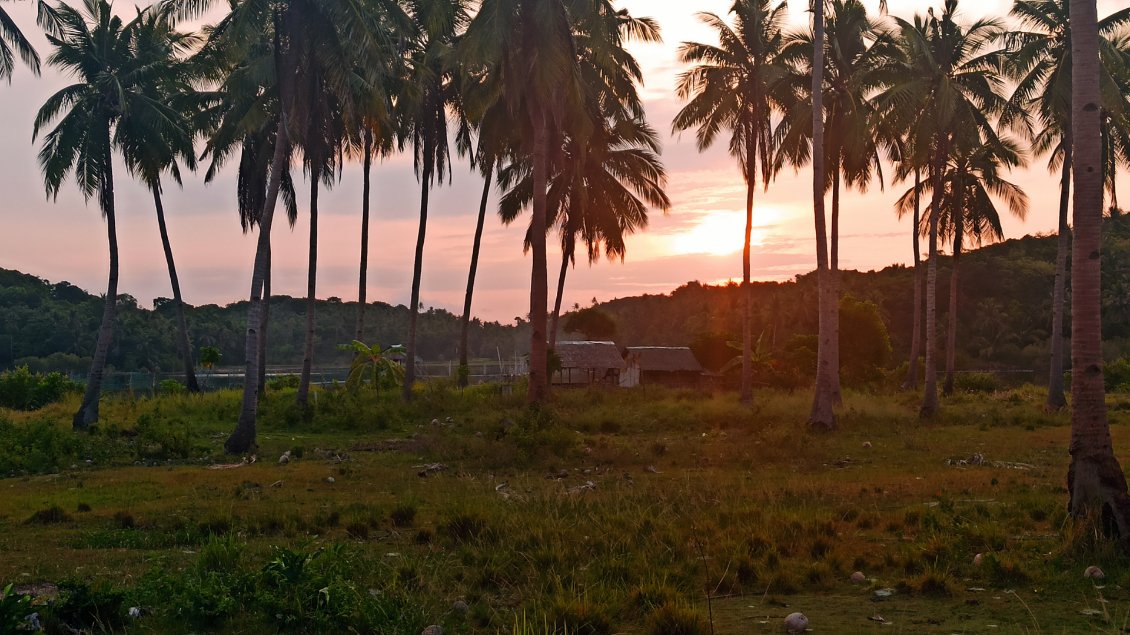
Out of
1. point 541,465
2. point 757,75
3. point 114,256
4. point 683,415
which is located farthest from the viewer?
point 757,75

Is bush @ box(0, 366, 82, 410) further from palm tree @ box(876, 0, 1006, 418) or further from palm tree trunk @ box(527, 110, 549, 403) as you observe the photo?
palm tree @ box(876, 0, 1006, 418)

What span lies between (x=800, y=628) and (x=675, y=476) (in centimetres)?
782

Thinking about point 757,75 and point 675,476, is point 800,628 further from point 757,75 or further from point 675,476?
point 757,75

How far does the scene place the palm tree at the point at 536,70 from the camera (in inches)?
943

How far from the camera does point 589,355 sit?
55.5 meters

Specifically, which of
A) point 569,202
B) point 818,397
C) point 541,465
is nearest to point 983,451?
point 818,397

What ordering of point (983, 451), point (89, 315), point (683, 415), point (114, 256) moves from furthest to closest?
point (89, 315)
point (114, 256)
point (683, 415)
point (983, 451)

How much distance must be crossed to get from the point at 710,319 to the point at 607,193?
50697mm

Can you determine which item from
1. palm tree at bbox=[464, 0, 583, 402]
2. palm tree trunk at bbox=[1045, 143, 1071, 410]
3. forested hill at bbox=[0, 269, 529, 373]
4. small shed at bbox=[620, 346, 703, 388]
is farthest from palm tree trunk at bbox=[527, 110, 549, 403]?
forested hill at bbox=[0, 269, 529, 373]

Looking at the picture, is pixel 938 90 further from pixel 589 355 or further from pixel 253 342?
pixel 589 355

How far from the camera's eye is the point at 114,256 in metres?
25.6

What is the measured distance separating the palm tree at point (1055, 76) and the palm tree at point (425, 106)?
17.6m

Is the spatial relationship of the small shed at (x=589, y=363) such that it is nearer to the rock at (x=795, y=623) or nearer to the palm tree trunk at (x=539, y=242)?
the palm tree trunk at (x=539, y=242)

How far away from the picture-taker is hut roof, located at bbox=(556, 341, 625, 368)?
54281 mm
